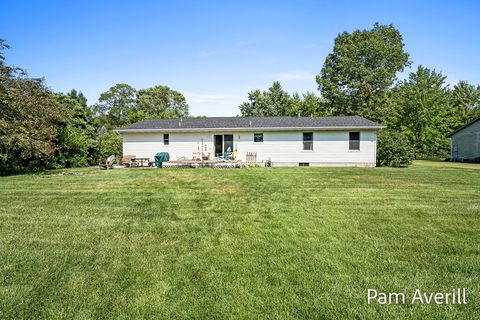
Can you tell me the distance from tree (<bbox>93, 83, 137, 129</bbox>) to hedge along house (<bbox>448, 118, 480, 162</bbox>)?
4970 cm

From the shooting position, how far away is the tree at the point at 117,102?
55.3m

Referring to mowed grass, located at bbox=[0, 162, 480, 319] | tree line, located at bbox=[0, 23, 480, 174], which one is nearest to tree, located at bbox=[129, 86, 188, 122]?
tree line, located at bbox=[0, 23, 480, 174]

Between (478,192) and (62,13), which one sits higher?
(62,13)

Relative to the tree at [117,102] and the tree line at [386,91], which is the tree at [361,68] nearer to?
the tree line at [386,91]

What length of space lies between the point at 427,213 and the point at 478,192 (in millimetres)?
3857

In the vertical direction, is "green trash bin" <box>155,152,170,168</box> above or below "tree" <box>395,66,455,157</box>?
below

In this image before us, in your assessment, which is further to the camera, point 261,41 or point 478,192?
point 261,41

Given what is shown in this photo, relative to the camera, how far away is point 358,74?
123 ft

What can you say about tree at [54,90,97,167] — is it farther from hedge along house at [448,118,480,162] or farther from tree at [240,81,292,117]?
hedge along house at [448,118,480,162]

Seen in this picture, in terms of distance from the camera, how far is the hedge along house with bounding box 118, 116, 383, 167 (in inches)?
795

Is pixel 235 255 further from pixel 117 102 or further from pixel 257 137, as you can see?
pixel 117 102

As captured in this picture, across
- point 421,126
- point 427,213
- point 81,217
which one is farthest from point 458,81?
point 81,217

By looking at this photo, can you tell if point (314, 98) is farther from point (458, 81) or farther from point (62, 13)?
point (62, 13)

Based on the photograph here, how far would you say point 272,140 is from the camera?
20781 millimetres
